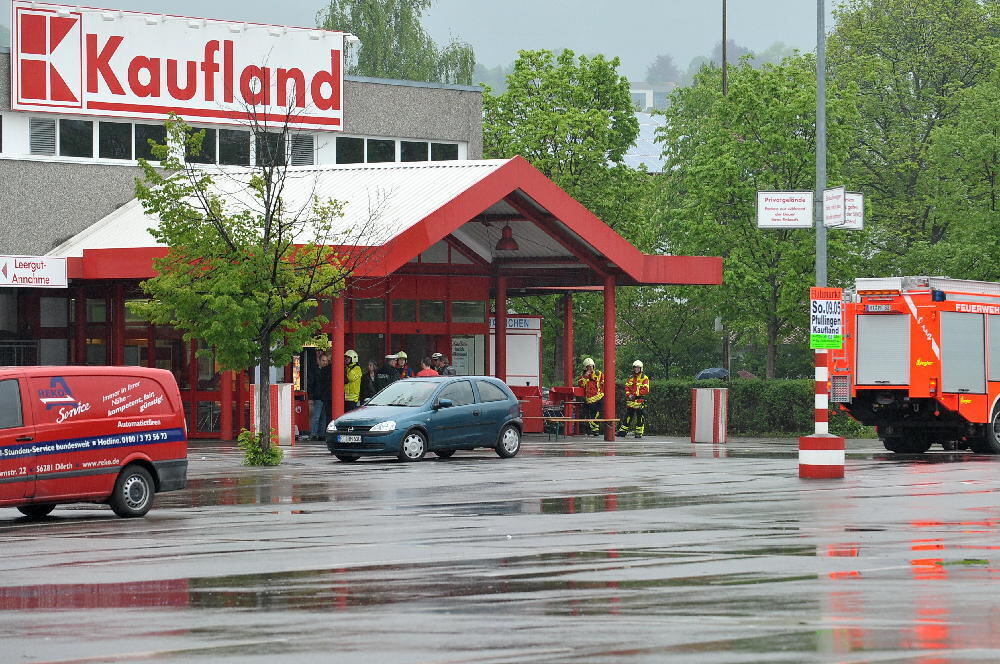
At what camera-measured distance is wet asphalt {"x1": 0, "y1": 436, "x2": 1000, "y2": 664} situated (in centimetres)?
963

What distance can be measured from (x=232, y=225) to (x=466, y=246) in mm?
12025

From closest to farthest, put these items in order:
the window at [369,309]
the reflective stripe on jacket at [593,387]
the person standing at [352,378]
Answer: the person standing at [352,378] < the window at [369,309] < the reflective stripe on jacket at [593,387]

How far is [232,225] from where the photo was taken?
2856 centimetres

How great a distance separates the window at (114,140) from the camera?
41656 millimetres

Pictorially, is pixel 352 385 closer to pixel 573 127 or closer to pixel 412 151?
pixel 412 151

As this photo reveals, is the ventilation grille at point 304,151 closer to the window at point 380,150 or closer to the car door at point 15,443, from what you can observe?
the window at point 380,150

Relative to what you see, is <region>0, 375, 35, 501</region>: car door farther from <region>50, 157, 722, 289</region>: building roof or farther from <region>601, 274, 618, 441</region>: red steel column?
<region>601, 274, 618, 441</region>: red steel column

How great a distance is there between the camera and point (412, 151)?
46.7m

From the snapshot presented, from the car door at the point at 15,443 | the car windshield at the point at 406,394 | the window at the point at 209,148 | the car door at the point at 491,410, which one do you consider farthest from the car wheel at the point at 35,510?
the window at the point at 209,148

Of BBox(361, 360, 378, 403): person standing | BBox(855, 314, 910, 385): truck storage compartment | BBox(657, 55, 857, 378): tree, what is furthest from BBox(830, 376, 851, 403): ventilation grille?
BBox(657, 55, 857, 378): tree

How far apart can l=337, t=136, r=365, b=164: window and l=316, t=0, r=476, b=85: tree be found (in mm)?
27998

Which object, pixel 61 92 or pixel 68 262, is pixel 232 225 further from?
pixel 61 92

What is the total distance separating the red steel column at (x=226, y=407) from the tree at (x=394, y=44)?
37573 millimetres

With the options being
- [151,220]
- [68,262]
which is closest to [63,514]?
[68,262]
